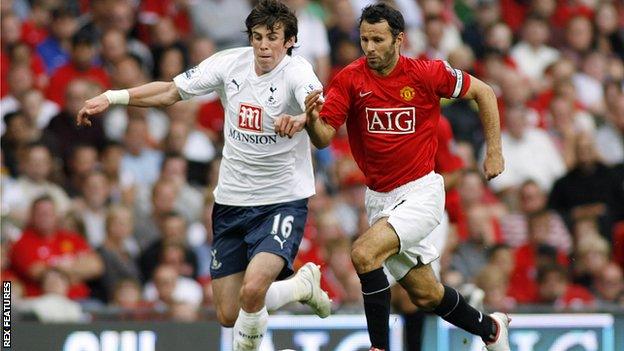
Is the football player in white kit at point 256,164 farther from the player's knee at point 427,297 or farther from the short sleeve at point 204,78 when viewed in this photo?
the player's knee at point 427,297

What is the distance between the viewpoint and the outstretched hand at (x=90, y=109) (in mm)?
10945

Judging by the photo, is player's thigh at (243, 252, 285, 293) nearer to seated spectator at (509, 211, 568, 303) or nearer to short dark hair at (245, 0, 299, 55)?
short dark hair at (245, 0, 299, 55)

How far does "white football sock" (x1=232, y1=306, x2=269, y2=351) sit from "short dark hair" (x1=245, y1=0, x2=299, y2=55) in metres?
1.82

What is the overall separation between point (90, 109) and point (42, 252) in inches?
143

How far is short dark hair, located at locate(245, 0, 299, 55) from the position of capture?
11.0m

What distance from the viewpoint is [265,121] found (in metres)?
11.1

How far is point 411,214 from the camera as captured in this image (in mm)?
10977

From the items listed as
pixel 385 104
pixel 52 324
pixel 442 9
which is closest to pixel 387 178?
pixel 385 104

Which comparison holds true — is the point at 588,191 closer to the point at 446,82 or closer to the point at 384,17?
the point at 446,82

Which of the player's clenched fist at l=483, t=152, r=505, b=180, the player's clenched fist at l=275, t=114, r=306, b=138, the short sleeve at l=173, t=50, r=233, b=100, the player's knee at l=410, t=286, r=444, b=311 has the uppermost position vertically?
the short sleeve at l=173, t=50, r=233, b=100

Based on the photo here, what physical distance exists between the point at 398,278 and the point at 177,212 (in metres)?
4.54

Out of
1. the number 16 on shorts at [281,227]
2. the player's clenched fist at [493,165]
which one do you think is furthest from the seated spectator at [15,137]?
the player's clenched fist at [493,165]

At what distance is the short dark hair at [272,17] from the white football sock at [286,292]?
1724mm

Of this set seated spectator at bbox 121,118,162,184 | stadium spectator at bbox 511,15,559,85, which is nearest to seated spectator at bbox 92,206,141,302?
seated spectator at bbox 121,118,162,184
